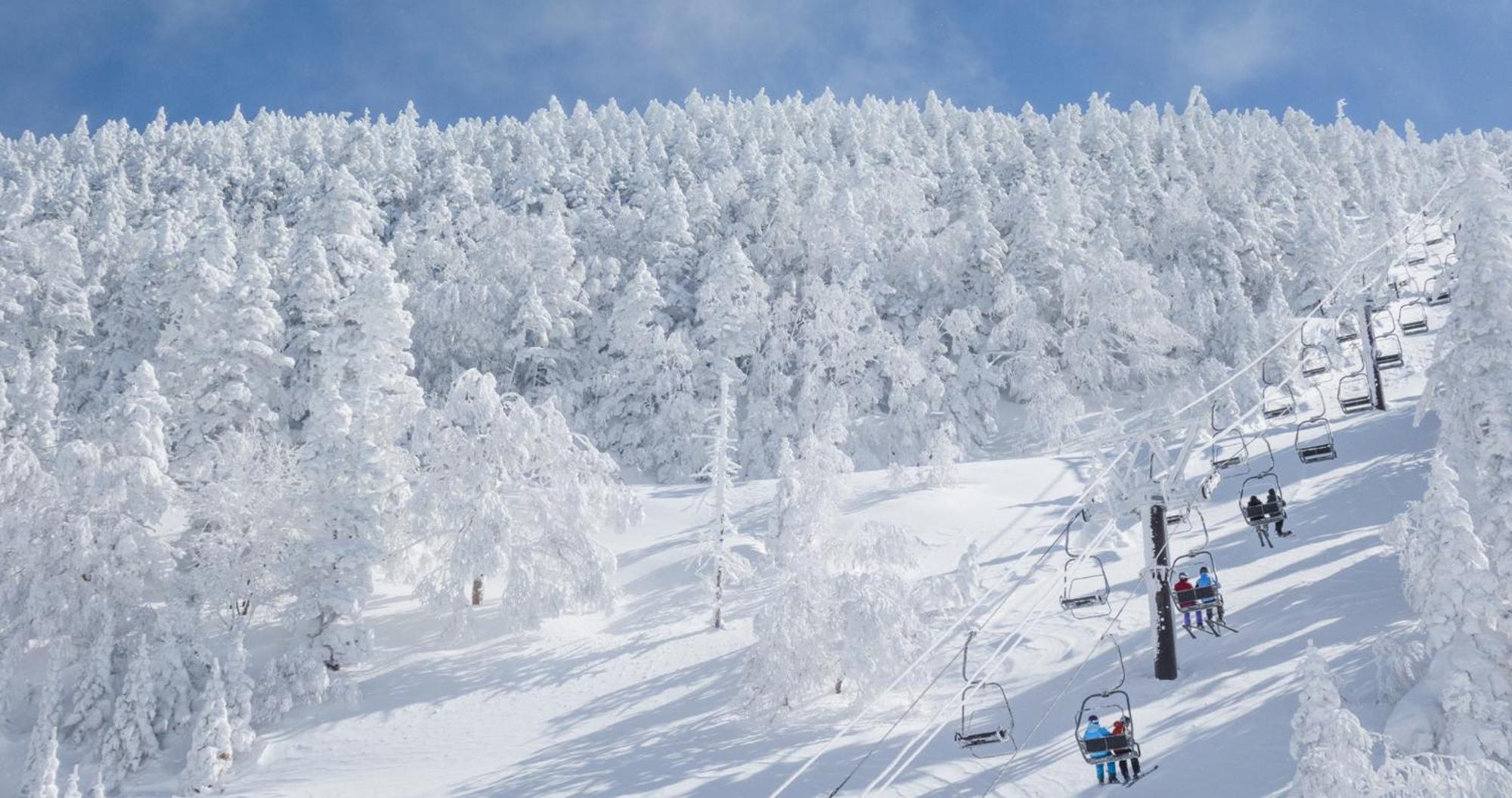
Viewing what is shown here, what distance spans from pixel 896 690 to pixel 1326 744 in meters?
13.9

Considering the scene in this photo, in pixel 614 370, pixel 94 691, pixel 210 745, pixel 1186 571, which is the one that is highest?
pixel 614 370

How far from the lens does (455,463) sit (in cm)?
3266

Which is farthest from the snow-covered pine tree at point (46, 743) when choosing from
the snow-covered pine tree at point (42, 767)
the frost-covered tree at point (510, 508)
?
the frost-covered tree at point (510, 508)

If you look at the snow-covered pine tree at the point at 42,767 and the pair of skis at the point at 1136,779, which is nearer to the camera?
the pair of skis at the point at 1136,779

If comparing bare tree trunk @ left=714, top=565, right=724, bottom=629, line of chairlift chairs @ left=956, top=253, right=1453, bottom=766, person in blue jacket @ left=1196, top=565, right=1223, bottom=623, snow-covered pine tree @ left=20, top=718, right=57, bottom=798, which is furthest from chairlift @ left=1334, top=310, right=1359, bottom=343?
snow-covered pine tree @ left=20, top=718, right=57, bottom=798

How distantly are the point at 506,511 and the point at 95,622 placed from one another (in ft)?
41.4

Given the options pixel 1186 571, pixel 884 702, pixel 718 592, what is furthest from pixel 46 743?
pixel 1186 571

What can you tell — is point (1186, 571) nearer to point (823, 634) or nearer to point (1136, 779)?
point (823, 634)

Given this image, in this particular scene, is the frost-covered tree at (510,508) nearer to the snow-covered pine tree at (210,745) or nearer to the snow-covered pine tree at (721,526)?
the snow-covered pine tree at (721,526)

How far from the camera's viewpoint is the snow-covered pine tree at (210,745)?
1019 inches

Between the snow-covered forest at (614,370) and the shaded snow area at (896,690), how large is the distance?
119 cm

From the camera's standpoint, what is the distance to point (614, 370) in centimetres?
5681

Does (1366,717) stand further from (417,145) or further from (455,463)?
(417,145)

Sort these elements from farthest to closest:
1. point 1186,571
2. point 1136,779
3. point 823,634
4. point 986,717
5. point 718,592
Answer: point 718,592, point 1186,571, point 823,634, point 986,717, point 1136,779
